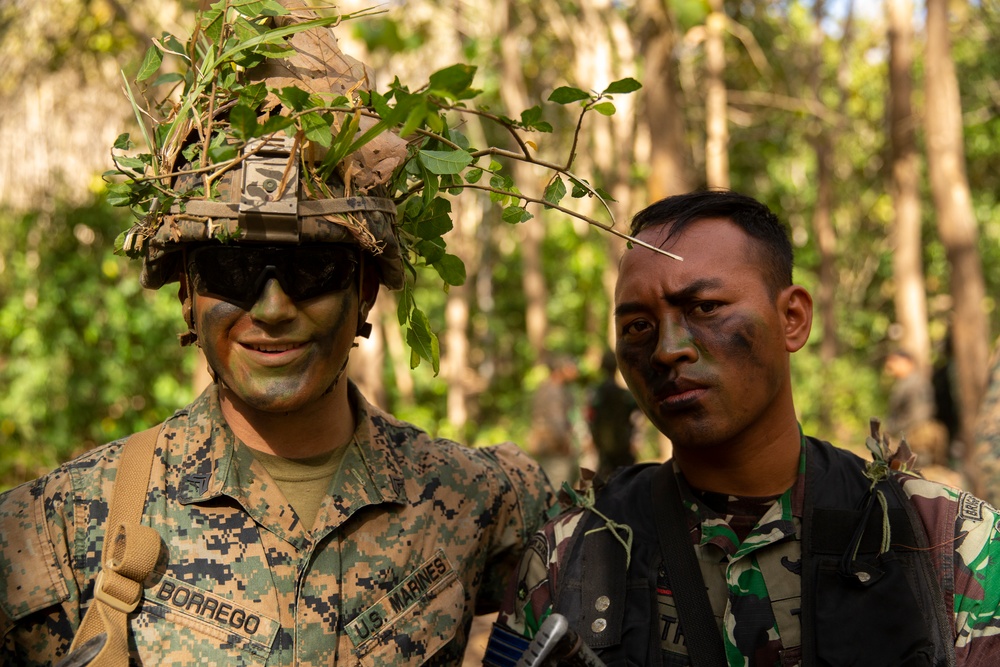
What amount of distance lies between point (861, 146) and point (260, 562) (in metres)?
27.3

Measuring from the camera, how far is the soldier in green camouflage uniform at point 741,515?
2365mm

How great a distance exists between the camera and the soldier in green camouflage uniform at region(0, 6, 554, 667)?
254cm

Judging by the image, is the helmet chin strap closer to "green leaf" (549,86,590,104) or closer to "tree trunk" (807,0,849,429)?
"green leaf" (549,86,590,104)

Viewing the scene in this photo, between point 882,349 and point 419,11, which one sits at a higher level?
point 419,11

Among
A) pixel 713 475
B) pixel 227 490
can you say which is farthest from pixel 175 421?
pixel 713 475

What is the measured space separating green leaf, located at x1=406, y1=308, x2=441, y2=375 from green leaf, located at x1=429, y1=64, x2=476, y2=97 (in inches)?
36.4

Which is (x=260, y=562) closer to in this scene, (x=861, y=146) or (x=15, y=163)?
(x=15, y=163)

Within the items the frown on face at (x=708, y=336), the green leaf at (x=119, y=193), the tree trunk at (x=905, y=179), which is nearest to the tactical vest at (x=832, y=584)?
the frown on face at (x=708, y=336)

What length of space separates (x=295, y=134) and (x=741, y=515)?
4.69 feet

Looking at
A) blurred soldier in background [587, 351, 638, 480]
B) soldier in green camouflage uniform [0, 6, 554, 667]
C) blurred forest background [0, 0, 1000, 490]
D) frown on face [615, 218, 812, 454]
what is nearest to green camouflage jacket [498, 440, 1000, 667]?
frown on face [615, 218, 812, 454]

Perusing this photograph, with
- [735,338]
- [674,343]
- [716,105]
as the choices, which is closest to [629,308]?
[674,343]

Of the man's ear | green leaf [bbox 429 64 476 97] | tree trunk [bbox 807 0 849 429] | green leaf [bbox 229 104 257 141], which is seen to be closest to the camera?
green leaf [bbox 429 64 476 97]

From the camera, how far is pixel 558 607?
2566 millimetres

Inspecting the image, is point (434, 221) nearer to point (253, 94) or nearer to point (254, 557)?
point (253, 94)
